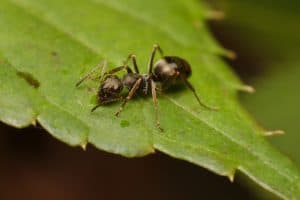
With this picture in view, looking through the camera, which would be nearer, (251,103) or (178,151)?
(178,151)

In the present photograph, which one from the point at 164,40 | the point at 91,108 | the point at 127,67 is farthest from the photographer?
the point at 164,40

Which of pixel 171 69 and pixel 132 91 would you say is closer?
pixel 132 91

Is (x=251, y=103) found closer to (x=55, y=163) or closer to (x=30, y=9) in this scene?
(x=55, y=163)

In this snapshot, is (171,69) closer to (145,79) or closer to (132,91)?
(145,79)

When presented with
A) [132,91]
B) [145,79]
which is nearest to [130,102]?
[132,91]

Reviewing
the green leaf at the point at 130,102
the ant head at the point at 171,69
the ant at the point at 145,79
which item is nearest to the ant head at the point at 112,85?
the ant at the point at 145,79

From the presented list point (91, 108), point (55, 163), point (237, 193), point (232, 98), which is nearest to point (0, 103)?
point (91, 108)

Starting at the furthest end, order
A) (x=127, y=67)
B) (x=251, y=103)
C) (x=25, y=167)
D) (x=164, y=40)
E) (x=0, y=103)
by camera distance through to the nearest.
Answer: (x=251, y=103) → (x=25, y=167) → (x=164, y=40) → (x=127, y=67) → (x=0, y=103)
